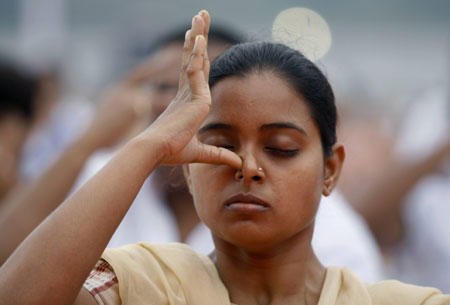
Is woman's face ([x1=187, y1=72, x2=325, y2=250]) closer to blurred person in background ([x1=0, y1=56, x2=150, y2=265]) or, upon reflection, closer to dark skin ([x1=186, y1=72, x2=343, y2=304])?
dark skin ([x1=186, y1=72, x2=343, y2=304])

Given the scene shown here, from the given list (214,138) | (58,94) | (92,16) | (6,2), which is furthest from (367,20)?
(214,138)

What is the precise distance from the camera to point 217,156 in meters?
1.97

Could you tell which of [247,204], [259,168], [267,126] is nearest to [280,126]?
[267,126]

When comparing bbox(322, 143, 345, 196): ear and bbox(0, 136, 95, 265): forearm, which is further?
bbox(0, 136, 95, 265): forearm

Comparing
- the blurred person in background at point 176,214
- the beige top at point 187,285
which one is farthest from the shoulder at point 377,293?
the blurred person in background at point 176,214

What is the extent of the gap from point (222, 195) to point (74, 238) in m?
0.47

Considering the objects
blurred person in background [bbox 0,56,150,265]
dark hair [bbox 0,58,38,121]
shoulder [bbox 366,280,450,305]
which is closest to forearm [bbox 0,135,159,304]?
shoulder [bbox 366,280,450,305]

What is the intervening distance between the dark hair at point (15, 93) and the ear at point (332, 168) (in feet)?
8.58

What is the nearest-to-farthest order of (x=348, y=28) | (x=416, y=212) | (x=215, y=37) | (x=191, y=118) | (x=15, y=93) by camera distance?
1. (x=191, y=118)
2. (x=215, y=37)
3. (x=15, y=93)
4. (x=416, y=212)
5. (x=348, y=28)

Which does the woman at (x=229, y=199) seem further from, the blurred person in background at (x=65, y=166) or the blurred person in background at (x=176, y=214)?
the blurred person in background at (x=65, y=166)

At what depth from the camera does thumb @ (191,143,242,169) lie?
6.46ft

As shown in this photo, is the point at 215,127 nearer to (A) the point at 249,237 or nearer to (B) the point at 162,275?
(A) the point at 249,237

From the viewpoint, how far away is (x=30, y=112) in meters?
4.42

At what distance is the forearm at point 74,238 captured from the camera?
5.65 feet
